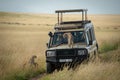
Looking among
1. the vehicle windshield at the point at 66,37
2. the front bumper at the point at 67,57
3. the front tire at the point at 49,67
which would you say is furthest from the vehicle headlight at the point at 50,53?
the vehicle windshield at the point at 66,37

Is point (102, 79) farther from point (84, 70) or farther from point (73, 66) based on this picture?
point (73, 66)

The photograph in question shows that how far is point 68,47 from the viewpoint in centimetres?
1434

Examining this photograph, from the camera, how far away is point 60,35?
1526 cm

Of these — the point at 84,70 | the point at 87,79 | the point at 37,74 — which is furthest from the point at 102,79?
the point at 37,74

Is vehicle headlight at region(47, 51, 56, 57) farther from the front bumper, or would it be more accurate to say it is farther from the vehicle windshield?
the vehicle windshield

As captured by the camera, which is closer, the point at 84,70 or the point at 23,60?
the point at 84,70

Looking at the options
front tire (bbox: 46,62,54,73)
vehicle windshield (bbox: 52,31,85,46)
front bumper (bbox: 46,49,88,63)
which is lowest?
front tire (bbox: 46,62,54,73)

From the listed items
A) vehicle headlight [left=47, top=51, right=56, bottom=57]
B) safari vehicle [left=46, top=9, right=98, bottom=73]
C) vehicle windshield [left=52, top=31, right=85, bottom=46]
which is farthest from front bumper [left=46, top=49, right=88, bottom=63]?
vehicle windshield [left=52, top=31, right=85, bottom=46]

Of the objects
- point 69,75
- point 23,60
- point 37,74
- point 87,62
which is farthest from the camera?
point 23,60

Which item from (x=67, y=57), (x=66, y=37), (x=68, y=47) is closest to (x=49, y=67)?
(x=67, y=57)

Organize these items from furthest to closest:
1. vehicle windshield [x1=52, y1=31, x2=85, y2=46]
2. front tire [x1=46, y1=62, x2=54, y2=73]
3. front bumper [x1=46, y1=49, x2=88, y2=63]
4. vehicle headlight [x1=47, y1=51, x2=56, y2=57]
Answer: vehicle windshield [x1=52, y1=31, x2=85, y2=46] → front tire [x1=46, y1=62, x2=54, y2=73] → vehicle headlight [x1=47, y1=51, x2=56, y2=57] → front bumper [x1=46, y1=49, x2=88, y2=63]

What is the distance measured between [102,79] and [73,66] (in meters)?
3.32

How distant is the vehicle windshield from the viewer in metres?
15.1

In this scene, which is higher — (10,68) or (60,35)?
(60,35)
